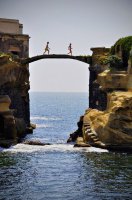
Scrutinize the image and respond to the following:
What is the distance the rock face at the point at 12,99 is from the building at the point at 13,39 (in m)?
3.91

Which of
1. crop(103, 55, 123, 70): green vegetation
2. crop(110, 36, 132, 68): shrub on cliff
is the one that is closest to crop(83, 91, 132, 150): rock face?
crop(103, 55, 123, 70): green vegetation

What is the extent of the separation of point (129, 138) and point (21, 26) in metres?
45.1

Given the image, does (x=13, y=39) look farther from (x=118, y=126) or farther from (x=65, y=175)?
(x=65, y=175)

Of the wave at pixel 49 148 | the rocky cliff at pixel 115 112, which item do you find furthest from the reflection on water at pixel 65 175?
the rocky cliff at pixel 115 112

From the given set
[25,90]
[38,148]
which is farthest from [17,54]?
[38,148]

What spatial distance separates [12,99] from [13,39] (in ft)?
41.2

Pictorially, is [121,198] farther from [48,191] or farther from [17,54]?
[17,54]

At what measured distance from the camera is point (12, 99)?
7450 centimetres

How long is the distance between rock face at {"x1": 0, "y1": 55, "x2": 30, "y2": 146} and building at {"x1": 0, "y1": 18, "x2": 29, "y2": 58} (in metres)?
3.91

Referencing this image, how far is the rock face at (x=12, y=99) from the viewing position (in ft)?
200

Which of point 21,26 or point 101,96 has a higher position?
point 21,26

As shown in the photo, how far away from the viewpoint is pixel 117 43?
6469 cm

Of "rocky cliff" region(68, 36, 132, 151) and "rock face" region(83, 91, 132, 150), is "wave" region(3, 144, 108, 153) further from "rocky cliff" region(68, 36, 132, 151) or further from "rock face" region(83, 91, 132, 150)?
"rock face" region(83, 91, 132, 150)

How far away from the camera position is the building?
8031cm
